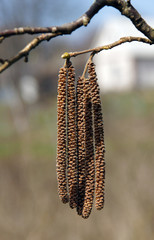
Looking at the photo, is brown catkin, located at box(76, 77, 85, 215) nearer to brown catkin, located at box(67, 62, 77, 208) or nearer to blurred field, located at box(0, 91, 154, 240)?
brown catkin, located at box(67, 62, 77, 208)

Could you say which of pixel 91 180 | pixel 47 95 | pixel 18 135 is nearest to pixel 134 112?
pixel 18 135

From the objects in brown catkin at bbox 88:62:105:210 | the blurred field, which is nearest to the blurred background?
the blurred field

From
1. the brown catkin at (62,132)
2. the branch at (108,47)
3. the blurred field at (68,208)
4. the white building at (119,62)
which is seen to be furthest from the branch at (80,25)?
the white building at (119,62)

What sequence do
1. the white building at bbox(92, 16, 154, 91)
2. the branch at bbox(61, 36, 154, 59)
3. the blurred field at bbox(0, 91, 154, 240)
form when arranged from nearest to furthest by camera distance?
the branch at bbox(61, 36, 154, 59)
the blurred field at bbox(0, 91, 154, 240)
the white building at bbox(92, 16, 154, 91)

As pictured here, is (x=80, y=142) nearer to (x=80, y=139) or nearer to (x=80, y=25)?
(x=80, y=139)

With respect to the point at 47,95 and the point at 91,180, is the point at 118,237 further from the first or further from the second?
the point at 47,95

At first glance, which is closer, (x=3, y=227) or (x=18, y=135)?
(x=3, y=227)
